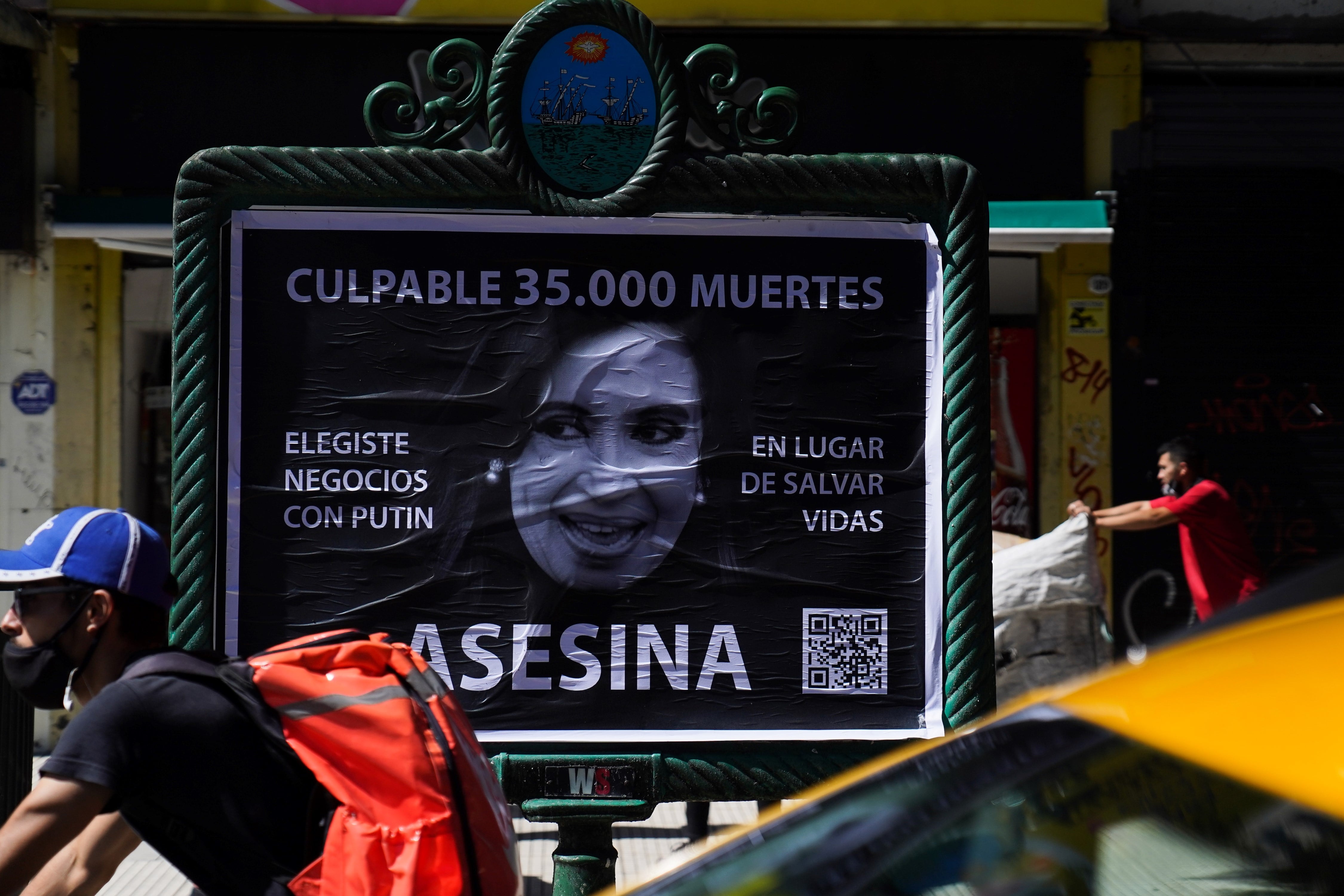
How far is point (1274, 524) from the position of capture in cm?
822

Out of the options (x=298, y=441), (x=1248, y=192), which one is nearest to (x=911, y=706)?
(x=298, y=441)

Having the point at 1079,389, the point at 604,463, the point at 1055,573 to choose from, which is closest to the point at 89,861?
the point at 604,463

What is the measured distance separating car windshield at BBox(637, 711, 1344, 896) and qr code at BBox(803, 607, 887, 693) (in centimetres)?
126

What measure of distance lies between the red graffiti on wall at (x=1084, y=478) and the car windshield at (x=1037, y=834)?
6.52m

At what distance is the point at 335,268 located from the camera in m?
3.21

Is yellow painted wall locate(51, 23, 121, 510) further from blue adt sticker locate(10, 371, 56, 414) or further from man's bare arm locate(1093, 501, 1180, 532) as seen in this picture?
man's bare arm locate(1093, 501, 1180, 532)

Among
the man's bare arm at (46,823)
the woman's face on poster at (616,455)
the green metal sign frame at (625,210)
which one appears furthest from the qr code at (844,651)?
the man's bare arm at (46,823)

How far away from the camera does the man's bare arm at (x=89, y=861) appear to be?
2326 millimetres

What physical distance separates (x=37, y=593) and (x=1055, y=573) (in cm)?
445

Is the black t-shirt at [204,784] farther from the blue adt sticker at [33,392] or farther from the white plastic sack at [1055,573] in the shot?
the blue adt sticker at [33,392]

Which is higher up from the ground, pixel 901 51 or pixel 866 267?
pixel 901 51

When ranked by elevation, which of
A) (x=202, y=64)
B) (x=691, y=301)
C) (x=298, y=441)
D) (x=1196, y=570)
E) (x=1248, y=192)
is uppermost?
(x=202, y=64)

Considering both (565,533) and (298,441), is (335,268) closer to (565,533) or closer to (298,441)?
(298,441)

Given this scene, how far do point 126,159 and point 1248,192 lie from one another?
23.6 feet
